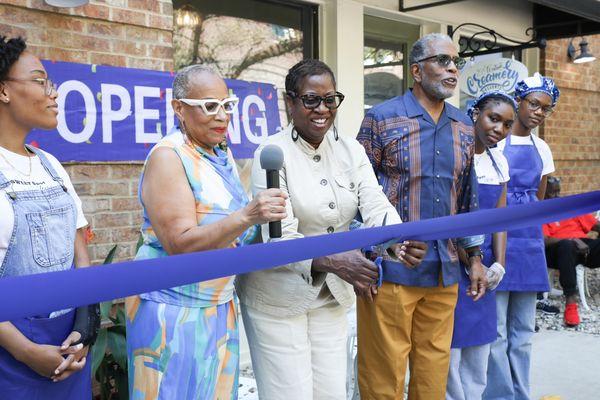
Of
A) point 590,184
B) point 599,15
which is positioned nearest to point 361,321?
point 599,15

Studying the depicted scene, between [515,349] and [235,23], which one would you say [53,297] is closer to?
[515,349]

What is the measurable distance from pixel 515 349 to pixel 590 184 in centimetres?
627

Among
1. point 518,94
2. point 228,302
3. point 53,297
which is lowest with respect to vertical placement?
point 228,302

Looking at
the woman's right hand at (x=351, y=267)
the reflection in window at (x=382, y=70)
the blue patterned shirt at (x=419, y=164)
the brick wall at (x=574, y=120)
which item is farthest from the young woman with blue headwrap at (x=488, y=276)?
the brick wall at (x=574, y=120)

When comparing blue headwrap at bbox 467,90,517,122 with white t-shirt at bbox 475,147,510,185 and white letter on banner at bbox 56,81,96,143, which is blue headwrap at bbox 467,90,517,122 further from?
white letter on banner at bbox 56,81,96,143

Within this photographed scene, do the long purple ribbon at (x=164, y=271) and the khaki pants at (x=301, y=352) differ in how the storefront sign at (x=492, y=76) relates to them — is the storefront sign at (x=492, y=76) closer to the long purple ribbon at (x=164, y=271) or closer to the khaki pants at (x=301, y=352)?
the long purple ribbon at (x=164, y=271)

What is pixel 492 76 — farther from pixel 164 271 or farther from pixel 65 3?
pixel 164 271

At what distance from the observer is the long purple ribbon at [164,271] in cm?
140

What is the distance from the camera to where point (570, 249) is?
6957 millimetres

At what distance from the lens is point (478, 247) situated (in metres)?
3.29

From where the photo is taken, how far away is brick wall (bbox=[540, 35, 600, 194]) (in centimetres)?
869

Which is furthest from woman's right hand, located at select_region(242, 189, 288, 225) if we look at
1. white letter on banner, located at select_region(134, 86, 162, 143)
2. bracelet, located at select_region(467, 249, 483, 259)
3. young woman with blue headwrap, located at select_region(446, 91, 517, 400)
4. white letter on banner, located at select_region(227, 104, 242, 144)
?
white letter on banner, located at select_region(227, 104, 242, 144)

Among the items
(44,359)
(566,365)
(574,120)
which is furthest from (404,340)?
(574,120)

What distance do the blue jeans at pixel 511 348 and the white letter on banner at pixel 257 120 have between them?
7.17ft
